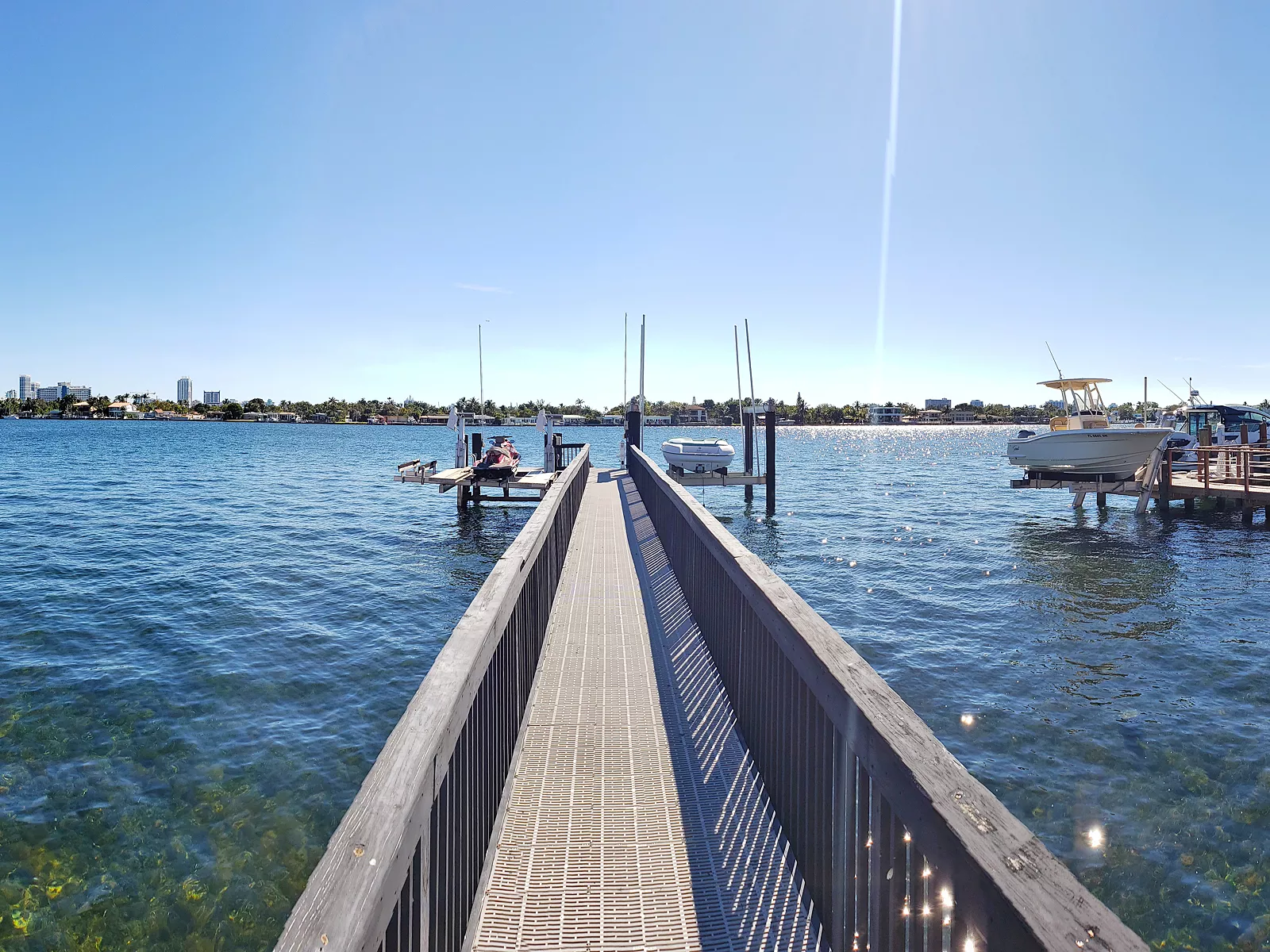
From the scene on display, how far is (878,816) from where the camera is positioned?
91.0 inches

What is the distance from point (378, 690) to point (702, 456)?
979 inches

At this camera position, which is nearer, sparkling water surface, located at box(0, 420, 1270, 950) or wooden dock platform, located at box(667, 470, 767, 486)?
sparkling water surface, located at box(0, 420, 1270, 950)

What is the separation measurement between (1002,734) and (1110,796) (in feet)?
5.23

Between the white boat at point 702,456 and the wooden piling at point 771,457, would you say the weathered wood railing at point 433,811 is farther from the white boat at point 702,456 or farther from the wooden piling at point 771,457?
the white boat at point 702,456

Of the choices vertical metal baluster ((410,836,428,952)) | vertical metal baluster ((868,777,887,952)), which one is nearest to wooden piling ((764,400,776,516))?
vertical metal baluster ((868,777,887,952))

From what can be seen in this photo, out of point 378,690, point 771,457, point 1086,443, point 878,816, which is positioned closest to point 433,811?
point 878,816

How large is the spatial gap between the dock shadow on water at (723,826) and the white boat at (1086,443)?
27191mm

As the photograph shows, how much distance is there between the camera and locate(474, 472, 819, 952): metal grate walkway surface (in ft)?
9.63

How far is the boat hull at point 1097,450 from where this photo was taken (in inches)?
1056

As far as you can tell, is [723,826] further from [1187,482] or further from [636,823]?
[1187,482]

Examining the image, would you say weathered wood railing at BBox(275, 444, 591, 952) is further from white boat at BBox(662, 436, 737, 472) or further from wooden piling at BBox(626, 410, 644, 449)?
white boat at BBox(662, 436, 737, 472)

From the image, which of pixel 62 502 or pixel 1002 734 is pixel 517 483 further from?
pixel 62 502

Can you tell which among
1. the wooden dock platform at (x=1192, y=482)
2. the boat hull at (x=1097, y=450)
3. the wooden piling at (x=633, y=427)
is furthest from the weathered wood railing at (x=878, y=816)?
the boat hull at (x=1097, y=450)

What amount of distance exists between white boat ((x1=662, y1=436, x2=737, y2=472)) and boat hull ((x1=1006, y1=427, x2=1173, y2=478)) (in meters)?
13.0
